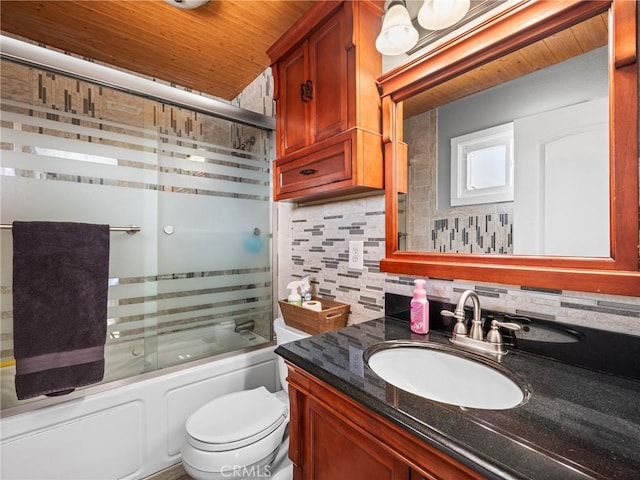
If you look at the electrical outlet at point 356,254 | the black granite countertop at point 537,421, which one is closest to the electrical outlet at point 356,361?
the black granite countertop at point 537,421

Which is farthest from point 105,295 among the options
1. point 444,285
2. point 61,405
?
point 444,285

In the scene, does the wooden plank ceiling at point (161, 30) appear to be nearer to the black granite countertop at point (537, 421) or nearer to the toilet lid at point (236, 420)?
the black granite countertop at point (537, 421)

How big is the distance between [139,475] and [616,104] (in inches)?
85.7

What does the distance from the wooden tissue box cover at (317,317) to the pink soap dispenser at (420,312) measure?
393 millimetres

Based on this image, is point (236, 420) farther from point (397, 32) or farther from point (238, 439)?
point (397, 32)

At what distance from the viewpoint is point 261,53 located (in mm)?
1807

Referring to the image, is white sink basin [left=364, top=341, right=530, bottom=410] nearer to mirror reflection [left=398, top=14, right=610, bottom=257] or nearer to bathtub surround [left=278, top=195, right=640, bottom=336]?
bathtub surround [left=278, top=195, right=640, bottom=336]

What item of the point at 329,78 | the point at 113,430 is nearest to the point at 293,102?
the point at 329,78

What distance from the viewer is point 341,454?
2.35 feet

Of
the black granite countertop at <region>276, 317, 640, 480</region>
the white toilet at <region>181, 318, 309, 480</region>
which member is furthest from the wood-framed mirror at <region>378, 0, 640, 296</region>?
the white toilet at <region>181, 318, 309, 480</region>

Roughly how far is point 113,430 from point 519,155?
190 centimetres

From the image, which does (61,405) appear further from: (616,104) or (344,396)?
(616,104)

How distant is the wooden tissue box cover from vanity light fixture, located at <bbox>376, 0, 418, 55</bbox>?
1070mm

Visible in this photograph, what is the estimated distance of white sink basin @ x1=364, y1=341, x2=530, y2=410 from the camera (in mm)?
728
